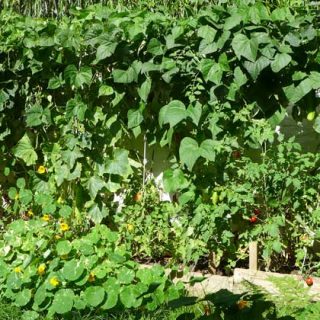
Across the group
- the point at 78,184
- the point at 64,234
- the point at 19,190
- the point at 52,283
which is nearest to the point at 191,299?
the point at 52,283

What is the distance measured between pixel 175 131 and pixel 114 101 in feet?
1.62

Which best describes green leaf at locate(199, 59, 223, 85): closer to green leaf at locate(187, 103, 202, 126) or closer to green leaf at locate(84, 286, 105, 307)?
green leaf at locate(187, 103, 202, 126)

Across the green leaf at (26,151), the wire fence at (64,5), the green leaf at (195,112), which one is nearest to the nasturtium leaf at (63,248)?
the green leaf at (26,151)

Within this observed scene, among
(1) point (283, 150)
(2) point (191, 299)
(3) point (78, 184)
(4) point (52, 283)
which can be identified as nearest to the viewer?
(2) point (191, 299)

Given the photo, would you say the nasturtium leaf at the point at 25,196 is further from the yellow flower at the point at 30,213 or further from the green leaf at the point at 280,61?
the green leaf at the point at 280,61

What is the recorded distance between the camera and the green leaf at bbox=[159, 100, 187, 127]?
3.98 metres

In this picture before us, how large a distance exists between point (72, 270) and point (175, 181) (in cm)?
96

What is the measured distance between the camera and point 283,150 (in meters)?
3.99

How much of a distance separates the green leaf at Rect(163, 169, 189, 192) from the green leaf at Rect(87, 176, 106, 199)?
534 millimetres

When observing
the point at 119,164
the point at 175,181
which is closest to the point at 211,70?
the point at 175,181

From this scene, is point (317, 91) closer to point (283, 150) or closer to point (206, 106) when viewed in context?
point (283, 150)

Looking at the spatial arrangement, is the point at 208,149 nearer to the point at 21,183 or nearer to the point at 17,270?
the point at 17,270

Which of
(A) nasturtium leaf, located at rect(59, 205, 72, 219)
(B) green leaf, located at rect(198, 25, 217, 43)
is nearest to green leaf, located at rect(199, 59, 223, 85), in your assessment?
(B) green leaf, located at rect(198, 25, 217, 43)

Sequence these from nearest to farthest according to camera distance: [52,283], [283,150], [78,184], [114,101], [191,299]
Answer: [191,299] → [52,283] → [283,150] → [114,101] → [78,184]
